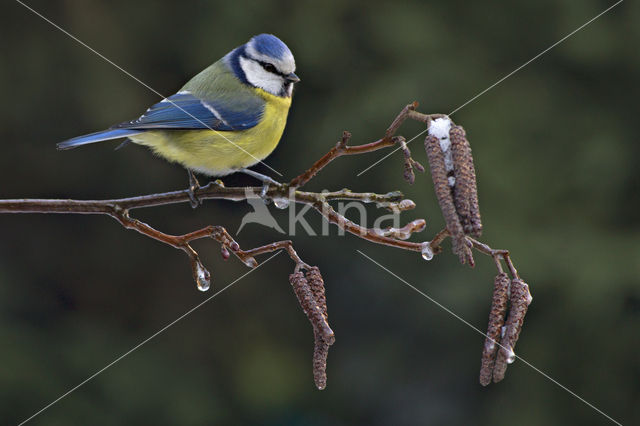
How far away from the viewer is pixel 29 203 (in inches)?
53.1

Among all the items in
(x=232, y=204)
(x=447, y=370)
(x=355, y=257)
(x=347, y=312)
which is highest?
(x=232, y=204)

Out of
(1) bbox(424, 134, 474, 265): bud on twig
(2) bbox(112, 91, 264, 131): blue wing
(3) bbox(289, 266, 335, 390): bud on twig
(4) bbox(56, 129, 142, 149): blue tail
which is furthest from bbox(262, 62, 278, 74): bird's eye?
(1) bbox(424, 134, 474, 265): bud on twig

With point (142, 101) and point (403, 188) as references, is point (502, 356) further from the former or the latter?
point (142, 101)

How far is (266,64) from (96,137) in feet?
1.82

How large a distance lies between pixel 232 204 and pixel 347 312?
0.77m

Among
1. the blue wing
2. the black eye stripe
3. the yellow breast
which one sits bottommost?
the yellow breast

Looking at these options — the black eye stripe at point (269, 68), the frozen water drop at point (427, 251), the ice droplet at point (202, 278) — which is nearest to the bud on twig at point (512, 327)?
the frozen water drop at point (427, 251)

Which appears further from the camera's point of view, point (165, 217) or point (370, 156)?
point (165, 217)

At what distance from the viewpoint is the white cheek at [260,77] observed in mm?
2010

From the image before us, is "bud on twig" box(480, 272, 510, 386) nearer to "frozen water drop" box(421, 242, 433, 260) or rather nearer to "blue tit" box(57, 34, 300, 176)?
"frozen water drop" box(421, 242, 433, 260)

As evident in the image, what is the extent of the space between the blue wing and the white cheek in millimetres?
71

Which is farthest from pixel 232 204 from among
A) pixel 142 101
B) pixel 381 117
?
pixel 381 117

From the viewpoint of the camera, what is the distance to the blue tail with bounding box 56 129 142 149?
1554 mm

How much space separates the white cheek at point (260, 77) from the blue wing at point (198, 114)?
0.23ft
